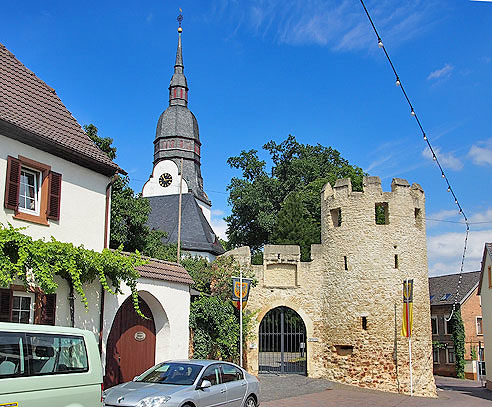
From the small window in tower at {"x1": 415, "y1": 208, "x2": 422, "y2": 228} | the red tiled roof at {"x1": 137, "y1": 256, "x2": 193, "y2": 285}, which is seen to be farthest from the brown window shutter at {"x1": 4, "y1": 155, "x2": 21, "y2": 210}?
the small window in tower at {"x1": 415, "y1": 208, "x2": 422, "y2": 228}

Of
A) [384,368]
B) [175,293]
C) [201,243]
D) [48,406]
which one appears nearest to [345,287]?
[384,368]

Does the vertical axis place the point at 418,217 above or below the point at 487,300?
above

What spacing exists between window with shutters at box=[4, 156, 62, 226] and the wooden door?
3.65 meters

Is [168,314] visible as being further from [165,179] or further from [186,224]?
[165,179]

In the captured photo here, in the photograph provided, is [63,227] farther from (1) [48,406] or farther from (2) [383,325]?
(2) [383,325]

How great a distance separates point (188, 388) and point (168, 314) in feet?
20.7

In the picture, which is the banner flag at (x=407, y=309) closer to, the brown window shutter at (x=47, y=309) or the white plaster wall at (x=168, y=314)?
the white plaster wall at (x=168, y=314)

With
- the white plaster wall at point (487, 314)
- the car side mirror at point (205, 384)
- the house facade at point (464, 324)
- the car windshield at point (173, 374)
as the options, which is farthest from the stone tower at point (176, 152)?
the car side mirror at point (205, 384)

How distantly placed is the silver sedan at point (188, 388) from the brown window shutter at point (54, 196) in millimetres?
4182

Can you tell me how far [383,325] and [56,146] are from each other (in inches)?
593

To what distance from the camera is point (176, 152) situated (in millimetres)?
62312

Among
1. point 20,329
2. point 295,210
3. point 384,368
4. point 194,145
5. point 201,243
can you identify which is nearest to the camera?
point 20,329

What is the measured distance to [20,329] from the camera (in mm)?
7676

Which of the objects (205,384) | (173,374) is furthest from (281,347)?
(205,384)
